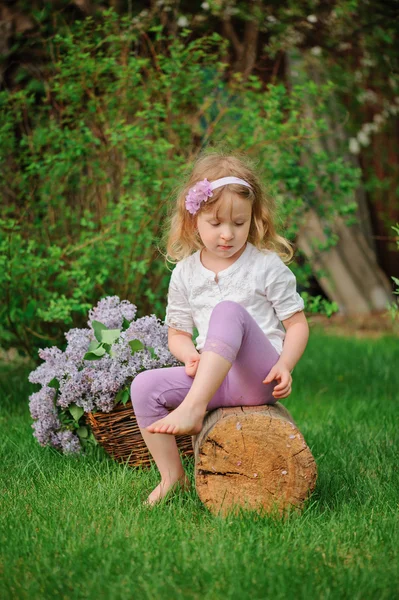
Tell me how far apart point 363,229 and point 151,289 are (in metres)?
4.67

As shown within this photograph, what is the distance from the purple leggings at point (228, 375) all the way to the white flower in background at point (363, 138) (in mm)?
6693

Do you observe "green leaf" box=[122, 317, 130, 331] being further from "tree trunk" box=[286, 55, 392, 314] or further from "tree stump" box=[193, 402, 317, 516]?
"tree trunk" box=[286, 55, 392, 314]

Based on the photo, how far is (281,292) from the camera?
9.73ft

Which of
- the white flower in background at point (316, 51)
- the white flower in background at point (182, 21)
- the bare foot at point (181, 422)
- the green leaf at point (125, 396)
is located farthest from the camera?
the white flower in background at point (316, 51)

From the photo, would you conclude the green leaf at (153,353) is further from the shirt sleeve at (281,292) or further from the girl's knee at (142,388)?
the shirt sleeve at (281,292)

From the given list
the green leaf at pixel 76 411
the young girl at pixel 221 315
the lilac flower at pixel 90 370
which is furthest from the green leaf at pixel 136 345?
the green leaf at pixel 76 411

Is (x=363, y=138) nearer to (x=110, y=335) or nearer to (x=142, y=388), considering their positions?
(x=110, y=335)

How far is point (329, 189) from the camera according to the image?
5020 mm

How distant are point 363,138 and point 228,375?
6801 millimetres

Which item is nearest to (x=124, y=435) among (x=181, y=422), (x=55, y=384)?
(x=55, y=384)

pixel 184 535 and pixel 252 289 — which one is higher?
pixel 252 289

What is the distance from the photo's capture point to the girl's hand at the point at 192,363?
290 cm

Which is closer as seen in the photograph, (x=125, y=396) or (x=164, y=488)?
(x=164, y=488)

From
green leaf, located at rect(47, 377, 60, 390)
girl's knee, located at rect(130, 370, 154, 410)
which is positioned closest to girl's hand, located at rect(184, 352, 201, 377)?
girl's knee, located at rect(130, 370, 154, 410)
